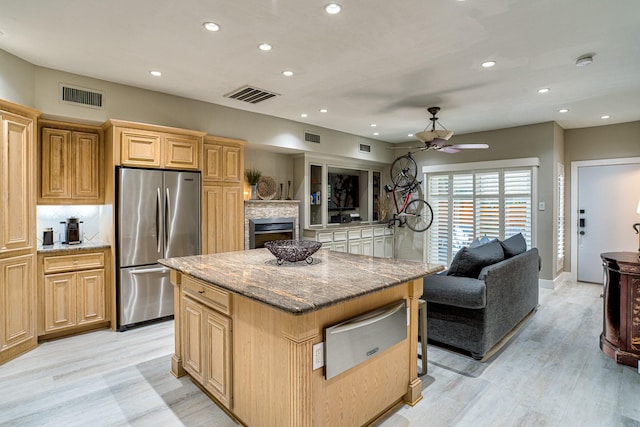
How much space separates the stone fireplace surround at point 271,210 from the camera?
5.11 meters

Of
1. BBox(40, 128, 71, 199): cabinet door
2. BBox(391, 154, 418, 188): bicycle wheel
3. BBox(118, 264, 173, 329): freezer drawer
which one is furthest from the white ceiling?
BBox(391, 154, 418, 188): bicycle wheel

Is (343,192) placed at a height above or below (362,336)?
above

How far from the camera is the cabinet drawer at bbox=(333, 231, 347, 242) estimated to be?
6.32 m

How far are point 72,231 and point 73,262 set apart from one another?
1.56 feet

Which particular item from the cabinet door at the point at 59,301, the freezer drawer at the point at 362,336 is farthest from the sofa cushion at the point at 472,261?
the cabinet door at the point at 59,301

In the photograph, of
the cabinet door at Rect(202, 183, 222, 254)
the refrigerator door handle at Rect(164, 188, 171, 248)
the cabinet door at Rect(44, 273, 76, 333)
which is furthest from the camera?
the cabinet door at Rect(202, 183, 222, 254)

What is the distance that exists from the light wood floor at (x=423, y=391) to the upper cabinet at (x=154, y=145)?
1.95 metres

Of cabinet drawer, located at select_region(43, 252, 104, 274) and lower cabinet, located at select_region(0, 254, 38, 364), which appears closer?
lower cabinet, located at select_region(0, 254, 38, 364)

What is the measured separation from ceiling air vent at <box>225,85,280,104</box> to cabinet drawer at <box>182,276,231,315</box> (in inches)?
96.4

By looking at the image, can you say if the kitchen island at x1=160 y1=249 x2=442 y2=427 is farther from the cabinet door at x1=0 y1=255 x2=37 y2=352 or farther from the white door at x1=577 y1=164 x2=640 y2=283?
the white door at x1=577 y1=164 x2=640 y2=283

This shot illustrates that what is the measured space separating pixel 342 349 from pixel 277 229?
3.76m

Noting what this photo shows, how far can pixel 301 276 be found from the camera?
7.17 ft

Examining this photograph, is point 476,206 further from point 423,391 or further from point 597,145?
point 423,391

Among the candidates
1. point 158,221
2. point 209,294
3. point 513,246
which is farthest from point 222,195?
point 513,246
